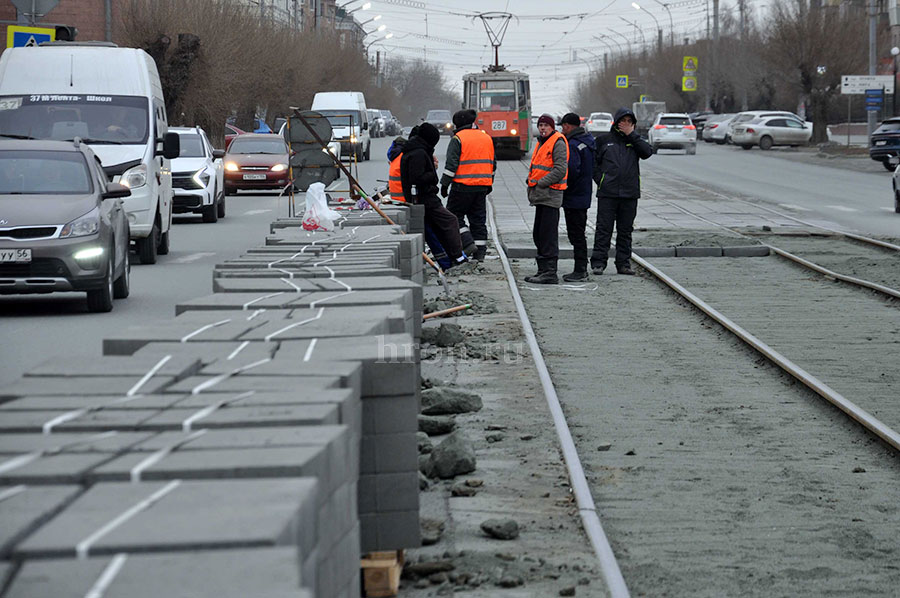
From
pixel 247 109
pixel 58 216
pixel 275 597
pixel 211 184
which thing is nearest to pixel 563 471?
pixel 275 597

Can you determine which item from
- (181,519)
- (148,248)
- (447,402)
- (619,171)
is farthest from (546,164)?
(181,519)

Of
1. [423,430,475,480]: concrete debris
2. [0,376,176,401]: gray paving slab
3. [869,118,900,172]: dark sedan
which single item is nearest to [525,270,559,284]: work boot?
[423,430,475,480]: concrete debris

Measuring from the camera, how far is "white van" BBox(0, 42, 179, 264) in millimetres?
17531

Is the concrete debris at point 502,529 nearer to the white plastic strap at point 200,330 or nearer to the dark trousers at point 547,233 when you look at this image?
the white plastic strap at point 200,330

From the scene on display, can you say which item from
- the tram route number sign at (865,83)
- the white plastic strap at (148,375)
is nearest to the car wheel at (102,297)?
the white plastic strap at (148,375)

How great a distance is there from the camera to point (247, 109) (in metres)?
64.4

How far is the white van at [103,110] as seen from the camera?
57.5 feet

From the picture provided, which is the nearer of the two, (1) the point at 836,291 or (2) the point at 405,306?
(2) the point at 405,306

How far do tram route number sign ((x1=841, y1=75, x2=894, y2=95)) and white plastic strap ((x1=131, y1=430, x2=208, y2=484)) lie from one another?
53.8 meters

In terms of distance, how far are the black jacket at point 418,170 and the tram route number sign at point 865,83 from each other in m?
41.9

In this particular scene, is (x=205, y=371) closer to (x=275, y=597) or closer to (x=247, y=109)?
(x=275, y=597)

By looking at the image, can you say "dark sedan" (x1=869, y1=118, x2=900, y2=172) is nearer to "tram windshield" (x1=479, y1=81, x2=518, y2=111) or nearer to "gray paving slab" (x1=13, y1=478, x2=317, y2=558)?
"tram windshield" (x1=479, y1=81, x2=518, y2=111)

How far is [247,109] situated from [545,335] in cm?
5374

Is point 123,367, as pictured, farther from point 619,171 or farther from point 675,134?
point 675,134
